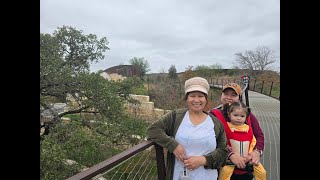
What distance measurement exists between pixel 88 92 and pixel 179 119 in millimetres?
7312

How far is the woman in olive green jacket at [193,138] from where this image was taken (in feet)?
5.82

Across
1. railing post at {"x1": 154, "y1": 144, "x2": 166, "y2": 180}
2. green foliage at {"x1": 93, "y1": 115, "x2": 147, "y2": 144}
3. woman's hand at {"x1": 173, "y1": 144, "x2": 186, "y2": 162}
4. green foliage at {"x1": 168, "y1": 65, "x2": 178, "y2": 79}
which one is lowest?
Result: green foliage at {"x1": 93, "y1": 115, "x2": 147, "y2": 144}

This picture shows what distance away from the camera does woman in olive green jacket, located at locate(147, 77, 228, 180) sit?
5.82 feet

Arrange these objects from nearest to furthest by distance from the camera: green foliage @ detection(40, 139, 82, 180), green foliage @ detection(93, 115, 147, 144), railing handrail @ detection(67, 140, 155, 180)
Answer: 1. railing handrail @ detection(67, 140, 155, 180)
2. green foliage @ detection(40, 139, 82, 180)
3. green foliage @ detection(93, 115, 147, 144)

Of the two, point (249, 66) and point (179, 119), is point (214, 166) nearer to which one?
point (179, 119)

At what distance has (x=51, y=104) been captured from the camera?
30.7ft

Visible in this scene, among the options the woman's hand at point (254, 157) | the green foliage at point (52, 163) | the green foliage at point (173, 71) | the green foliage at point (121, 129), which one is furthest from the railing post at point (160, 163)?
the green foliage at point (173, 71)

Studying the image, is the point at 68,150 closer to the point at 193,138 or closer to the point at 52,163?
the point at 52,163

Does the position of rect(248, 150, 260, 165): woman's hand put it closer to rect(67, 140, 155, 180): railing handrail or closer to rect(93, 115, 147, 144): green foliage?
rect(67, 140, 155, 180): railing handrail

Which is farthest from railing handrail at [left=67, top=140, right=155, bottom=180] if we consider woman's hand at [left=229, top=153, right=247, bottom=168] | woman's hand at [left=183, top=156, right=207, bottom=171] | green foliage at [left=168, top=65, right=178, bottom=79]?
green foliage at [left=168, top=65, right=178, bottom=79]

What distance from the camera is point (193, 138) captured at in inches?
70.4
